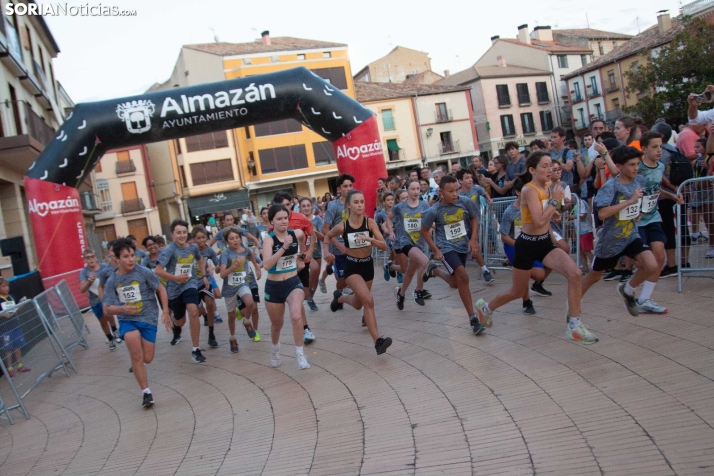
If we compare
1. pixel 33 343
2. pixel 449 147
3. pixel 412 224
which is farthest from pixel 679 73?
pixel 33 343

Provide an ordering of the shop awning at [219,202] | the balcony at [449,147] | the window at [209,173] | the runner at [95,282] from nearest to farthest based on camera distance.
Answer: the runner at [95,282]
the shop awning at [219,202]
the window at [209,173]
the balcony at [449,147]

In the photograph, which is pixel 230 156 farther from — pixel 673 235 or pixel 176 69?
pixel 673 235

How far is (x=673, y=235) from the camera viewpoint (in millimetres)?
8242

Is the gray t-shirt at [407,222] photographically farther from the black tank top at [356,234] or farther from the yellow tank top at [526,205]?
the yellow tank top at [526,205]

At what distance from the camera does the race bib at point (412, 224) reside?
30.7 ft

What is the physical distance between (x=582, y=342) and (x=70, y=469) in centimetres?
459

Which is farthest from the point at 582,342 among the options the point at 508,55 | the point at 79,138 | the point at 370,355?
the point at 508,55

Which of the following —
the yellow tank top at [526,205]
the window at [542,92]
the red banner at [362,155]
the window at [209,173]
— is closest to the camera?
the yellow tank top at [526,205]

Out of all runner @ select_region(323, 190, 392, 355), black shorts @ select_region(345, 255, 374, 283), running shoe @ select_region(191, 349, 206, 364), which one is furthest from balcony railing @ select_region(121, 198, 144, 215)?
black shorts @ select_region(345, 255, 374, 283)

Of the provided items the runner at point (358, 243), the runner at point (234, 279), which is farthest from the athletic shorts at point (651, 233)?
the runner at point (234, 279)

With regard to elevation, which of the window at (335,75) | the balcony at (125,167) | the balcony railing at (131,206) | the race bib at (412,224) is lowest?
the race bib at (412,224)

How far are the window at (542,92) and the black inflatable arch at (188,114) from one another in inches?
1852

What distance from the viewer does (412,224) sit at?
937cm

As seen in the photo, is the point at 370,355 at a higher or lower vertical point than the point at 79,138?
lower
